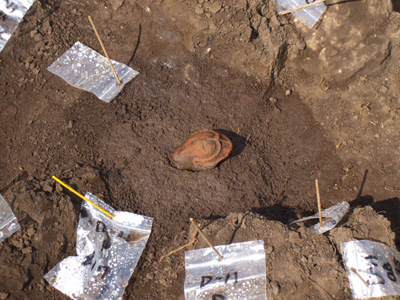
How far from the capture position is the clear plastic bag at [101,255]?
3545 millimetres

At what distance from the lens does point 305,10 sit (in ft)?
16.6

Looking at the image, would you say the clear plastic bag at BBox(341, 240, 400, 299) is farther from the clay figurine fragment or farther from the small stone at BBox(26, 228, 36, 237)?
the small stone at BBox(26, 228, 36, 237)

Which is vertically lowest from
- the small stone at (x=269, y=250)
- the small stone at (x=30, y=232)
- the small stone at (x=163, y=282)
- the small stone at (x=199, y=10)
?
the small stone at (x=163, y=282)

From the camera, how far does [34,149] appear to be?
4.23 m

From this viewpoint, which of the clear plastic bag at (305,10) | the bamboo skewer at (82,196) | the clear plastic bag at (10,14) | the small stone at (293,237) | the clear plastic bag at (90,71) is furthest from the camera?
the clear plastic bag at (305,10)

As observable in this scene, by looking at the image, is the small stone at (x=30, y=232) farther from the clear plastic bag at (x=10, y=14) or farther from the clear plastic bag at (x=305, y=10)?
the clear plastic bag at (x=305, y=10)

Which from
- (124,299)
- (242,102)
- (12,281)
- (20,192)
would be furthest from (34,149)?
(242,102)

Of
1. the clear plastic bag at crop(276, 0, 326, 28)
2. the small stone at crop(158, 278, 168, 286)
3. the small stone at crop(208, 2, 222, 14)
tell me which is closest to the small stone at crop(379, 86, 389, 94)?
the clear plastic bag at crop(276, 0, 326, 28)

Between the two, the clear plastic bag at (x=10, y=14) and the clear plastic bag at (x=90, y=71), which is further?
the clear plastic bag at (x=10, y=14)

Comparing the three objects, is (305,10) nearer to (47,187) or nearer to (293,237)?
(293,237)

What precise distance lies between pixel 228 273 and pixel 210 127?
6.06 ft

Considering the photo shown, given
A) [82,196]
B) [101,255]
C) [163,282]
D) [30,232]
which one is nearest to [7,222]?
[30,232]

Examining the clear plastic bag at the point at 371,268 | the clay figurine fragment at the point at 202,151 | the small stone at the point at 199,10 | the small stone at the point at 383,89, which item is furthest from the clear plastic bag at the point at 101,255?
the small stone at the point at 383,89

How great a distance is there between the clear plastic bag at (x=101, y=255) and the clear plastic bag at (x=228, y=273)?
23.9 inches
